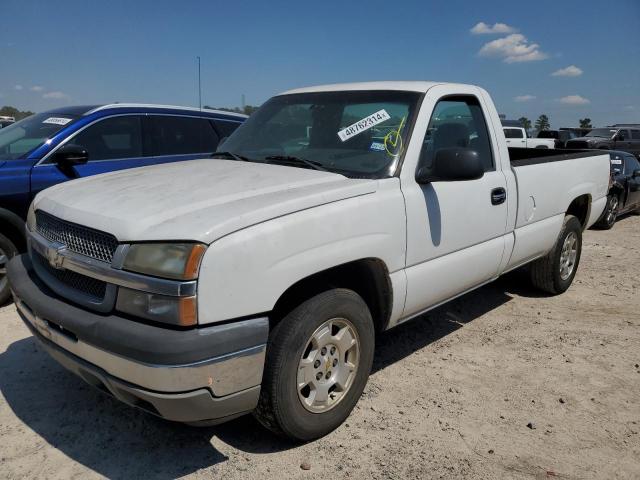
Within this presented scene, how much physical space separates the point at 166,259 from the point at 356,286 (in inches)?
48.3

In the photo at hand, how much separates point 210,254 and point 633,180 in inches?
435

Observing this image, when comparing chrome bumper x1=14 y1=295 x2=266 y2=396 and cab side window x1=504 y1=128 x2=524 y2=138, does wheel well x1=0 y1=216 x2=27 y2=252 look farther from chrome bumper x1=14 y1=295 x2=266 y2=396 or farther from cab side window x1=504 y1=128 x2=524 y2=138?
cab side window x1=504 y1=128 x2=524 y2=138

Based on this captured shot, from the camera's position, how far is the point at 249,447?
9.43 feet

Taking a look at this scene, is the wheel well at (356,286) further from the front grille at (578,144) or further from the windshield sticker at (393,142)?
the front grille at (578,144)

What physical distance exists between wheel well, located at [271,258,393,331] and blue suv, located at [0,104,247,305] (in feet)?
10.6

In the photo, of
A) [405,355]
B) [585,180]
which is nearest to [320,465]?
[405,355]

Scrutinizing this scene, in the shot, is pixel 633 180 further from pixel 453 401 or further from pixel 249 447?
pixel 249 447

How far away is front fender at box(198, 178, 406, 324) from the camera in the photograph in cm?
226

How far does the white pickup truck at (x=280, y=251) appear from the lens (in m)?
2.26

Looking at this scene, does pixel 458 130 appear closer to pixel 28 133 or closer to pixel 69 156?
pixel 69 156

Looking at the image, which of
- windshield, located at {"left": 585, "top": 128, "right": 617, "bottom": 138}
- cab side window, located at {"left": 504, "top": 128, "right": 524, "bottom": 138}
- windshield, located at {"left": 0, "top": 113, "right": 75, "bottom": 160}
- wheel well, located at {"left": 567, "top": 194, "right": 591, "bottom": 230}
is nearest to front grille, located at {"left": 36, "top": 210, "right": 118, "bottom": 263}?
windshield, located at {"left": 0, "top": 113, "right": 75, "bottom": 160}

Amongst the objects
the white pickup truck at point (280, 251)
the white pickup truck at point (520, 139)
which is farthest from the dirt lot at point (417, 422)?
the white pickup truck at point (520, 139)

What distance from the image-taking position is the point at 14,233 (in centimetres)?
481

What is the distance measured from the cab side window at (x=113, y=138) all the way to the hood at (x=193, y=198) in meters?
2.12
